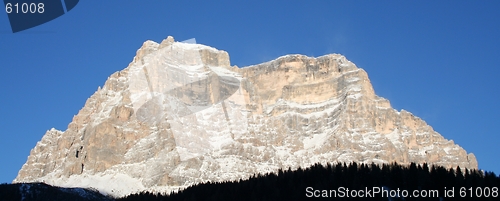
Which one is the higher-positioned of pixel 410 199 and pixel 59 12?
pixel 59 12

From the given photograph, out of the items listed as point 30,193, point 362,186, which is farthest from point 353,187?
point 30,193

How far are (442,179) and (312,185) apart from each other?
896 inches

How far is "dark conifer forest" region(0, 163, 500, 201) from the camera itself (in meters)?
107

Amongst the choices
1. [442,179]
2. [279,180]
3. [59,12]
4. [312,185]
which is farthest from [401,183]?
[59,12]

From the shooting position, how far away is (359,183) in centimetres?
11644

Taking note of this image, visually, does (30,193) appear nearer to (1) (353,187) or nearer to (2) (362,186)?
(1) (353,187)

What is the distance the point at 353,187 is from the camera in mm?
114000

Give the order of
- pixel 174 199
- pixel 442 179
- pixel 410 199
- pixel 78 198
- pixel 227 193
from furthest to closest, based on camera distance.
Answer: pixel 78 198 → pixel 174 199 → pixel 227 193 → pixel 442 179 → pixel 410 199

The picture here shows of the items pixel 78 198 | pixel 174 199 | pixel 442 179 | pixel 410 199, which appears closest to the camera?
pixel 410 199

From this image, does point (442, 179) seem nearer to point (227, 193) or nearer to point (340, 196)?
point (340, 196)

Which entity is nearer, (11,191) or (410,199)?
(410,199)

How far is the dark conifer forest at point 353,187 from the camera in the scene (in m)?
107

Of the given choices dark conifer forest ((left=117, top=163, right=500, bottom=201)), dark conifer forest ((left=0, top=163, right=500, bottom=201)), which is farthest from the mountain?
dark conifer forest ((left=117, top=163, right=500, bottom=201))

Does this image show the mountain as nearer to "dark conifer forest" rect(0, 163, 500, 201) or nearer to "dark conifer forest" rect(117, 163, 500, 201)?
"dark conifer forest" rect(0, 163, 500, 201)
